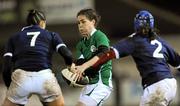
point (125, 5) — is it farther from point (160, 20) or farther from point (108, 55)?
point (108, 55)

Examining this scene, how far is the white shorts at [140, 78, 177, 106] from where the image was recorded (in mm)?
7809

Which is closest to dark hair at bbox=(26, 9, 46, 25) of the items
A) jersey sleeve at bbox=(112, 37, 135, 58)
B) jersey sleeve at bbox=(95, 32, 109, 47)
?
jersey sleeve at bbox=(95, 32, 109, 47)

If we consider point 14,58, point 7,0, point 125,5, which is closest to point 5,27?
point 7,0

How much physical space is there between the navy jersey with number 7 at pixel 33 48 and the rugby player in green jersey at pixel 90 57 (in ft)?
1.03

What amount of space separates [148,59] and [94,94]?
89cm

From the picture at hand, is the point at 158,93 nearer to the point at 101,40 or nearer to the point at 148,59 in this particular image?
the point at 148,59

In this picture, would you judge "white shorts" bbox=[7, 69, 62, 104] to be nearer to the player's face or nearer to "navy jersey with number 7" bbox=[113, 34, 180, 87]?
the player's face

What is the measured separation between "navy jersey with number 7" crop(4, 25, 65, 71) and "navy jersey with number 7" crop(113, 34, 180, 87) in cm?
101

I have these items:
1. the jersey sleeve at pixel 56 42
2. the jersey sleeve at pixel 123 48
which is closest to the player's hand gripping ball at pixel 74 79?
the jersey sleeve at pixel 56 42

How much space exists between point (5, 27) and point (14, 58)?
1126 centimetres

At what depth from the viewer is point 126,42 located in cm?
785

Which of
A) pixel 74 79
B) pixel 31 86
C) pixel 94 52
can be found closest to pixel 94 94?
pixel 74 79

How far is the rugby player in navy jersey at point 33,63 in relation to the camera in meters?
8.46

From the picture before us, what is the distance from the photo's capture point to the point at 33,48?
850 cm
